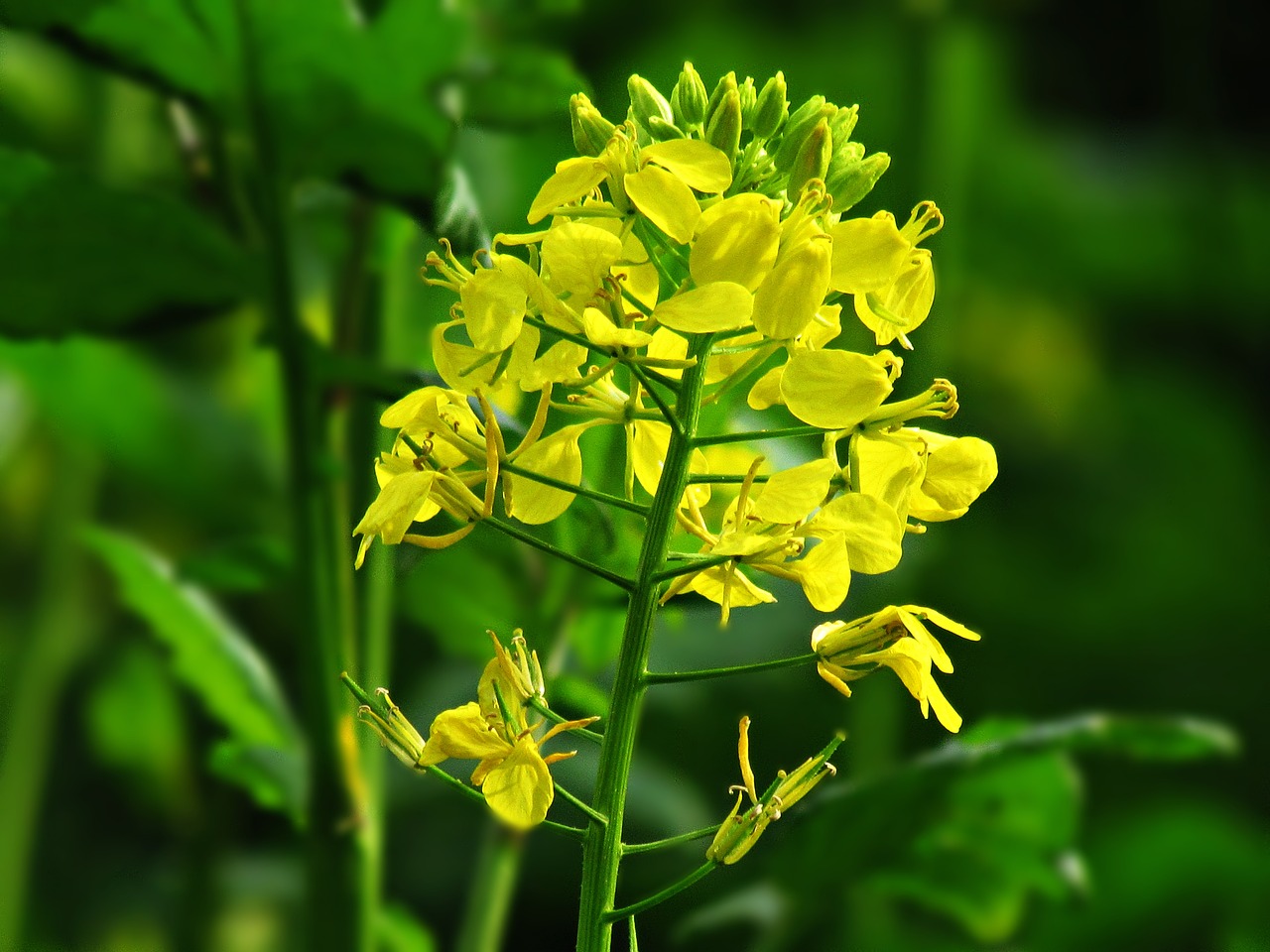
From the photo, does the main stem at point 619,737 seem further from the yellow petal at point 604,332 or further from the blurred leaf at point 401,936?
the blurred leaf at point 401,936

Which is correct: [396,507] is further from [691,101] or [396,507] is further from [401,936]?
[401,936]

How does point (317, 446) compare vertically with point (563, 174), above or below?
below

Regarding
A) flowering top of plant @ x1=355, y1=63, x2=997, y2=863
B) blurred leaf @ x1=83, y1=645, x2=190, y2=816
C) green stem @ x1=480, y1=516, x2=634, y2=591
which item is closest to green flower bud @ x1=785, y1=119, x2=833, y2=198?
flowering top of plant @ x1=355, y1=63, x2=997, y2=863

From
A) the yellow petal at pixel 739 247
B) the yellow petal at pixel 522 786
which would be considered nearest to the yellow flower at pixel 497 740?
the yellow petal at pixel 522 786

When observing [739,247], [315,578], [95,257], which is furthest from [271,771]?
[739,247]

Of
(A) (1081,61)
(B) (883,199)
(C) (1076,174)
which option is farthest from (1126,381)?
(B) (883,199)

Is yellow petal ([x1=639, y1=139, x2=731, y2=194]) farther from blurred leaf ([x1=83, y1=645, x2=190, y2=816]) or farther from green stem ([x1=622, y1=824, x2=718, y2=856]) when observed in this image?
blurred leaf ([x1=83, y1=645, x2=190, y2=816])

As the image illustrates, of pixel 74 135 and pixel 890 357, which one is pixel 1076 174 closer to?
pixel 74 135
